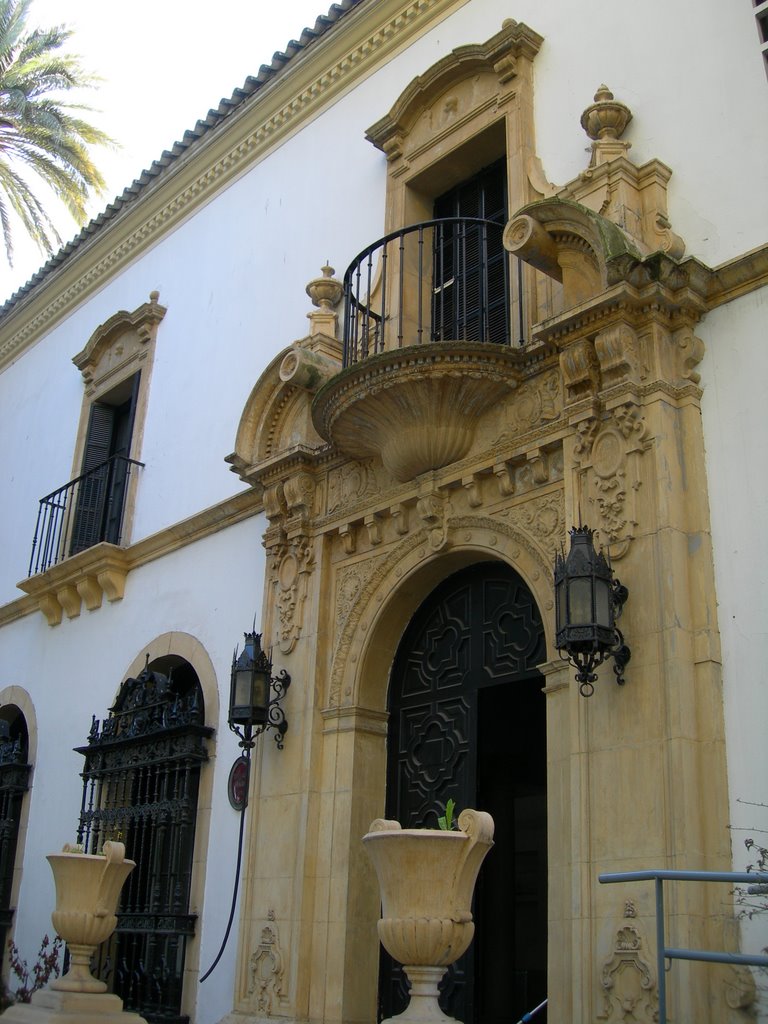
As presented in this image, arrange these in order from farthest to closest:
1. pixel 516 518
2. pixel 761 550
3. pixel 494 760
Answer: pixel 494 760
pixel 516 518
pixel 761 550

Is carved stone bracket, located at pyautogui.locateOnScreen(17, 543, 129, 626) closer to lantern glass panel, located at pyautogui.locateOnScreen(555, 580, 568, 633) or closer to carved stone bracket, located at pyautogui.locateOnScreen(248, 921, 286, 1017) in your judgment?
carved stone bracket, located at pyautogui.locateOnScreen(248, 921, 286, 1017)

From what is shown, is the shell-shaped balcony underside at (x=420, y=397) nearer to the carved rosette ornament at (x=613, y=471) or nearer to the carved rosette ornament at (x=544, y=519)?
the carved rosette ornament at (x=544, y=519)

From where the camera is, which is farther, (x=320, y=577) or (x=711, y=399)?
(x=320, y=577)

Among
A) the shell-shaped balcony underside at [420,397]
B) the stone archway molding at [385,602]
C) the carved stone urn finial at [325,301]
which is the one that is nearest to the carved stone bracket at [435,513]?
the stone archway molding at [385,602]

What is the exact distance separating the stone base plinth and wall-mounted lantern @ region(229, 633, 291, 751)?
6.98 feet

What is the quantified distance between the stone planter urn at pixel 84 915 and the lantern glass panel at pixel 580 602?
14.6 ft

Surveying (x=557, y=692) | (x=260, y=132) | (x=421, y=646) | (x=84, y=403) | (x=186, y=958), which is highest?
(x=260, y=132)

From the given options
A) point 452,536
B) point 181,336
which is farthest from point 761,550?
point 181,336

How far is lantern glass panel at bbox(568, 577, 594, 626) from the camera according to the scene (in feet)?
21.1

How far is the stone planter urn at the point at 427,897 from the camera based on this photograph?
6.04 meters

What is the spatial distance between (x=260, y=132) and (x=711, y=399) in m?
7.41

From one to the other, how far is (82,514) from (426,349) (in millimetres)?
6889

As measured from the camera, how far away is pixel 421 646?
895 cm

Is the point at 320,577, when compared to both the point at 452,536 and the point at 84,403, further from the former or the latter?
the point at 84,403
